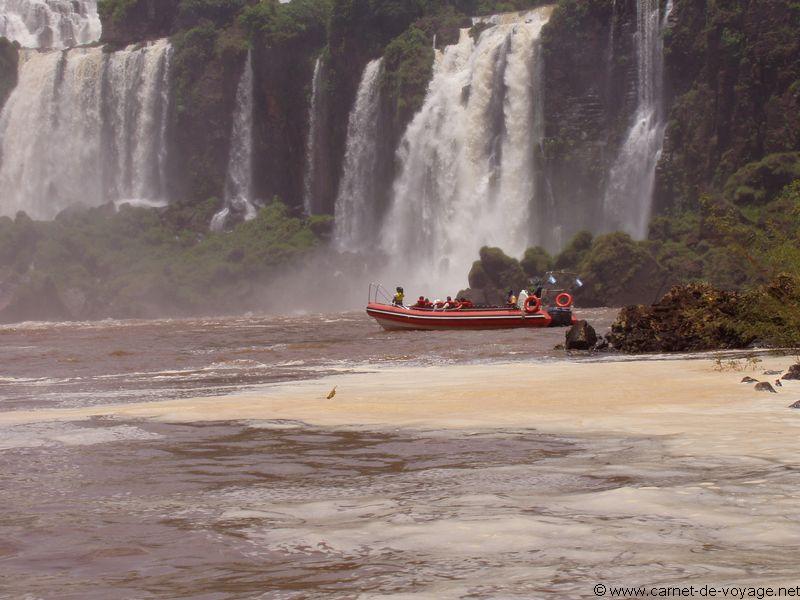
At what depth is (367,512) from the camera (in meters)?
6.13

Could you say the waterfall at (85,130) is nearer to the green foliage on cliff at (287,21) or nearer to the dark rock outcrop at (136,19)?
the dark rock outcrop at (136,19)

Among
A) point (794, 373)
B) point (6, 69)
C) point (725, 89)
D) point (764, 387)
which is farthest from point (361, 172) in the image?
point (764, 387)

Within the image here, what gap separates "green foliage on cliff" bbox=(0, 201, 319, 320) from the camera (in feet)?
206

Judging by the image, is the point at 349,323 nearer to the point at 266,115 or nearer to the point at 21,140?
the point at 266,115

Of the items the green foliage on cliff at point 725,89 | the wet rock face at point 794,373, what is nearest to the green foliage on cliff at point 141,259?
the green foliage on cliff at point 725,89

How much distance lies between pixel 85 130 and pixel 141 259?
13.0 metres

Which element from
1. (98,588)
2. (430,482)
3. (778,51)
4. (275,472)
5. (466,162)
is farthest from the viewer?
(466,162)

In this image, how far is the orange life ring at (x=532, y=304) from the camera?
32406 millimetres

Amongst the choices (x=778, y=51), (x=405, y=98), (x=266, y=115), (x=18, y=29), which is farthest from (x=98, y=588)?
(x=18, y=29)

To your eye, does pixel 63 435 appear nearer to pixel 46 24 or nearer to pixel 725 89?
pixel 725 89

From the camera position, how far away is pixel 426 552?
17.0ft

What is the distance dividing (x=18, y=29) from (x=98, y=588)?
341 ft

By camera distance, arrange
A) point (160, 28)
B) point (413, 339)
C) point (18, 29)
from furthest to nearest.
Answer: point (18, 29) → point (160, 28) → point (413, 339)

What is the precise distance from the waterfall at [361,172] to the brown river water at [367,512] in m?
56.0
